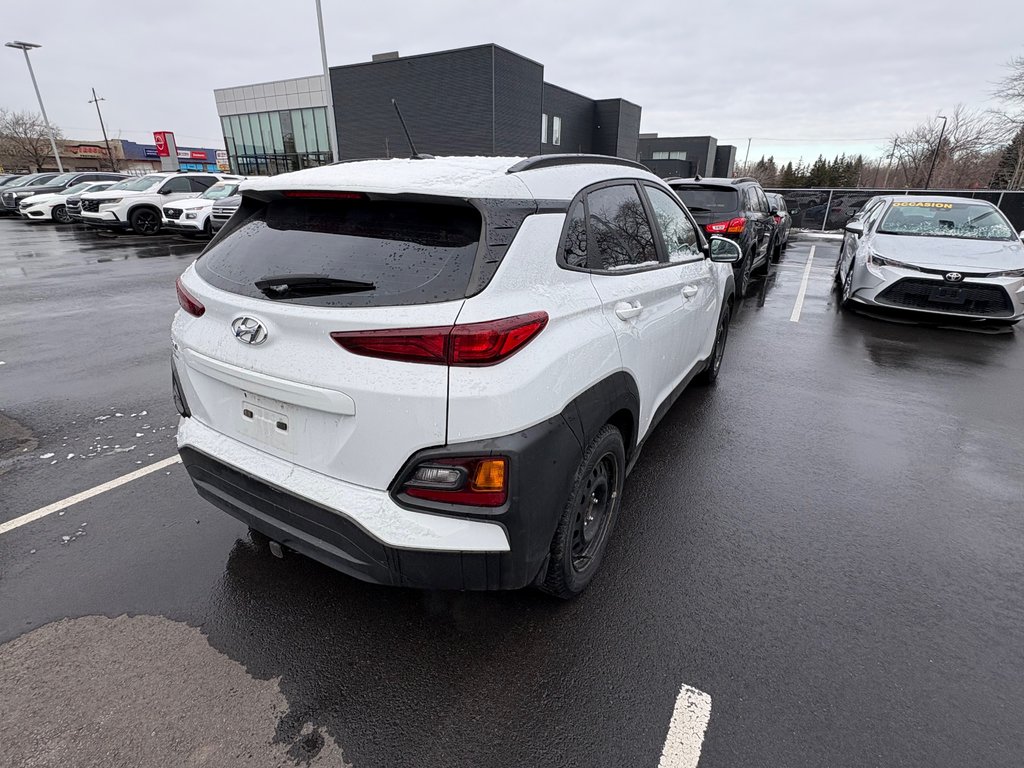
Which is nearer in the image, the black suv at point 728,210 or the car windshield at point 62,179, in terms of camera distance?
the black suv at point 728,210

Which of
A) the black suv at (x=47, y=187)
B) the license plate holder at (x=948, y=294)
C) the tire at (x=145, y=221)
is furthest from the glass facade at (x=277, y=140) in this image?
the license plate holder at (x=948, y=294)

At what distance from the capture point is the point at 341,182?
209 cm

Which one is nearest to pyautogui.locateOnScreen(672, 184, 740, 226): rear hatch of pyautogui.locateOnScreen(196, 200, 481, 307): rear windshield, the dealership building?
pyautogui.locateOnScreen(196, 200, 481, 307): rear windshield

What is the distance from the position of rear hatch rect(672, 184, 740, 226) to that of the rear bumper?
744cm

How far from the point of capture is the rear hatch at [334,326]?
1.75 metres

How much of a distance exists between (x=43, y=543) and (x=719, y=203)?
885 centimetres

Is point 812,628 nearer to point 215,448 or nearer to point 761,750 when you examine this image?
point 761,750

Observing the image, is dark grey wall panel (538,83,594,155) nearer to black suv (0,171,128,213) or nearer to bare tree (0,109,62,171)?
black suv (0,171,128,213)

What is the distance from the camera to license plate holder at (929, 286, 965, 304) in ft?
23.1

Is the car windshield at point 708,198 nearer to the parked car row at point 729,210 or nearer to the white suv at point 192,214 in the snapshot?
the parked car row at point 729,210

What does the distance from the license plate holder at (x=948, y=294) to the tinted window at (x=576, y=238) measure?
7.00 metres

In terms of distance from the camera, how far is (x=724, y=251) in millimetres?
4312

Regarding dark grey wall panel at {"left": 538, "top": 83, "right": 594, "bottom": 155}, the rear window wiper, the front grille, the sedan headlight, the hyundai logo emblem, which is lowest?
the front grille

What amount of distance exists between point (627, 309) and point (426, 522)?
50.2 inches
